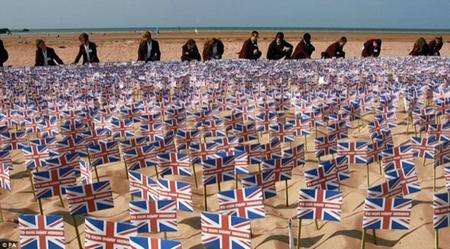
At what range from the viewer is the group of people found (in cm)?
2111

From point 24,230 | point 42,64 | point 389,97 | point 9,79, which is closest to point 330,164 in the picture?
point 24,230

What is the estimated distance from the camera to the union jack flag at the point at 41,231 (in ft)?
16.9

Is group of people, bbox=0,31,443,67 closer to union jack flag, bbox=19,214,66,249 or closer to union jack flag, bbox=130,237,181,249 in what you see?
union jack flag, bbox=19,214,66,249

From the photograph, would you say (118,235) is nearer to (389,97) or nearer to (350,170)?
(350,170)

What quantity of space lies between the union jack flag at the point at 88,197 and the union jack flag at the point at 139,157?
1.65m

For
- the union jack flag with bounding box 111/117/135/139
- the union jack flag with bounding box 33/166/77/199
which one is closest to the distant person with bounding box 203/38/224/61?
the union jack flag with bounding box 111/117/135/139

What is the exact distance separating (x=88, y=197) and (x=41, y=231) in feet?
3.26

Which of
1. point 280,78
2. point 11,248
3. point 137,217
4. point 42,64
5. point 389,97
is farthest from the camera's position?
point 42,64

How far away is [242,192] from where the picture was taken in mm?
5727

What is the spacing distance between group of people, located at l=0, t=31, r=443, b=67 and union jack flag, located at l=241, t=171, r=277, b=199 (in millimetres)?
14550

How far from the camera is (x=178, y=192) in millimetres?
6230

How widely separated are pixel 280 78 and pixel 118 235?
39.9 ft

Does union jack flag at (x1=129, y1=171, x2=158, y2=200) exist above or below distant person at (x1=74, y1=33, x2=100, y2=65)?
below

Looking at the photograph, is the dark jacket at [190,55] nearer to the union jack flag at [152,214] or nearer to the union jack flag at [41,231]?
the union jack flag at [152,214]
